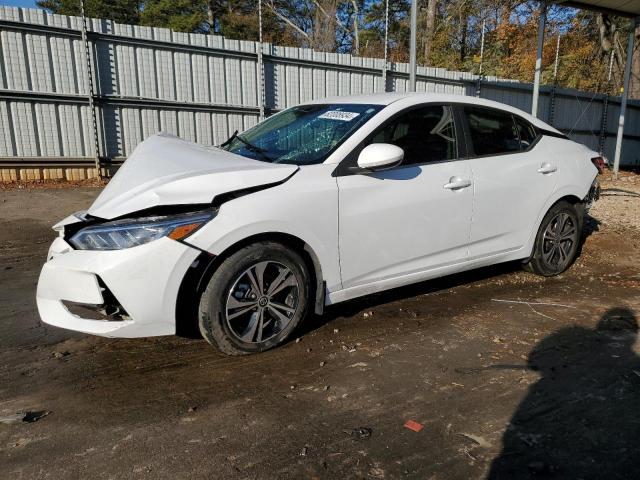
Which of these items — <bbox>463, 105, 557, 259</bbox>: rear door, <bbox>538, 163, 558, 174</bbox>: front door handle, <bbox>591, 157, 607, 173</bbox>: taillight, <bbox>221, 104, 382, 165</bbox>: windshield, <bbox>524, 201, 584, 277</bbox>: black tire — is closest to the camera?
<bbox>221, 104, 382, 165</bbox>: windshield

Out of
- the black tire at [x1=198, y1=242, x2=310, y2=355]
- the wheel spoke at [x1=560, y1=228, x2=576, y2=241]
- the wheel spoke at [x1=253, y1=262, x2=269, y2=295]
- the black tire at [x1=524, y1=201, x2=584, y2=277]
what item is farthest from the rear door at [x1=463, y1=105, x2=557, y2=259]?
the wheel spoke at [x1=253, y1=262, x2=269, y2=295]

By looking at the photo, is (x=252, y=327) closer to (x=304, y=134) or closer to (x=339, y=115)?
(x=304, y=134)

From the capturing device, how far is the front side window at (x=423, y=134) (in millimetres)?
3792

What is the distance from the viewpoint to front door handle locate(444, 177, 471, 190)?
393 cm

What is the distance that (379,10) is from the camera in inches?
1064

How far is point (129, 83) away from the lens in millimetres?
10164

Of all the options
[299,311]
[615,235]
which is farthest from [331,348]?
[615,235]

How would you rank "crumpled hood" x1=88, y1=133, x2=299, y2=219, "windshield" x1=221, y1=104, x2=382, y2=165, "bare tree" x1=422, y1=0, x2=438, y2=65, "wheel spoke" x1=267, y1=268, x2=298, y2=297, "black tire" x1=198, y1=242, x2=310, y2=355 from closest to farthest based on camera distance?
"crumpled hood" x1=88, y1=133, x2=299, y2=219
"black tire" x1=198, y1=242, x2=310, y2=355
"wheel spoke" x1=267, y1=268, x2=298, y2=297
"windshield" x1=221, y1=104, x2=382, y2=165
"bare tree" x1=422, y1=0, x2=438, y2=65

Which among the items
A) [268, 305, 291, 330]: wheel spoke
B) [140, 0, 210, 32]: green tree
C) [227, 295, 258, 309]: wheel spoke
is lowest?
[268, 305, 291, 330]: wheel spoke

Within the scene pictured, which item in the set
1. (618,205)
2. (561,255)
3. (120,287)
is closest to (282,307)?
(120,287)

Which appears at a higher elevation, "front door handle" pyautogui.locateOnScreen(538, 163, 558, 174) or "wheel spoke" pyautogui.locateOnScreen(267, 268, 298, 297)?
"front door handle" pyautogui.locateOnScreen(538, 163, 558, 174)

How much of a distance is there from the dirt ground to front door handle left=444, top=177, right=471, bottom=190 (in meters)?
1.02

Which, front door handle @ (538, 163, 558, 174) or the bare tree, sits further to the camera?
the bare tree

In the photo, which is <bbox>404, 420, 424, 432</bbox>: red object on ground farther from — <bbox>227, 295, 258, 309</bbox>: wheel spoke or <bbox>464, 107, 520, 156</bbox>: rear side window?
<bbox>464, 107, 520, 156</bbox>: rear side window
